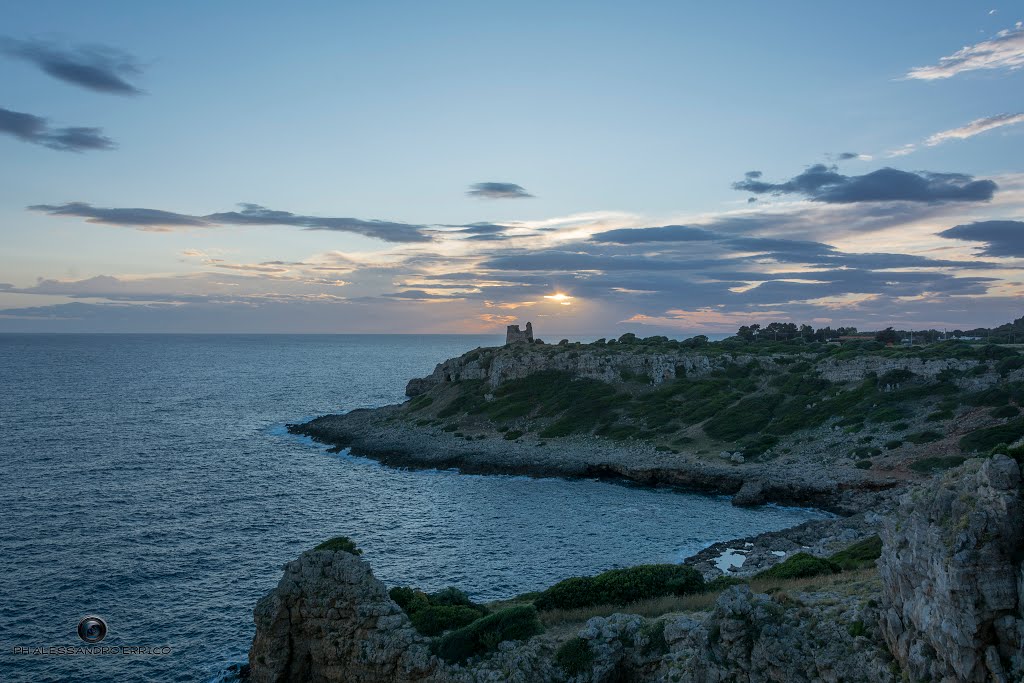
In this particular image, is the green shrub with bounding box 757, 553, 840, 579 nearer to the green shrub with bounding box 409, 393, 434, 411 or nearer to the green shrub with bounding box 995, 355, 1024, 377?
the green shrub with bounding box 995, 355, 1024, 377

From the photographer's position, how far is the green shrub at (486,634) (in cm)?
2133

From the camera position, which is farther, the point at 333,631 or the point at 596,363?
the point at 596,363

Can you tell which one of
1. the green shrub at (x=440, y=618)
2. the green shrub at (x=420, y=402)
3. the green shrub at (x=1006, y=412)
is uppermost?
the green shrub at (x=1006, y=412)

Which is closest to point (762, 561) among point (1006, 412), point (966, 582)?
point (966, 582)

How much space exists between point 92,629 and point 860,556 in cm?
4019

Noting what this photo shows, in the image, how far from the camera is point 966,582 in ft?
42.3

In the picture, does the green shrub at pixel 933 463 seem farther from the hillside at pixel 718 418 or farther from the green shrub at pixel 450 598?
the green shrub at pixel 450 598

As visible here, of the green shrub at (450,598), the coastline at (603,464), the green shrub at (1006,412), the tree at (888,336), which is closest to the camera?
the green shrub at (450,598)

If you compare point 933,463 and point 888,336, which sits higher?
point 888,336

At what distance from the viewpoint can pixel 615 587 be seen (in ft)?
95.4

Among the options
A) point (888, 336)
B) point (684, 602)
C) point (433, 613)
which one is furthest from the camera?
point (888, 336)

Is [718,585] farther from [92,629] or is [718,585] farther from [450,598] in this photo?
[92,629]

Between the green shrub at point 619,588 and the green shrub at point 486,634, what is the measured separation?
6579mm

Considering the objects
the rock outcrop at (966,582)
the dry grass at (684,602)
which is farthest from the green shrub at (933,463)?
the rock outcrop at (966,582)
